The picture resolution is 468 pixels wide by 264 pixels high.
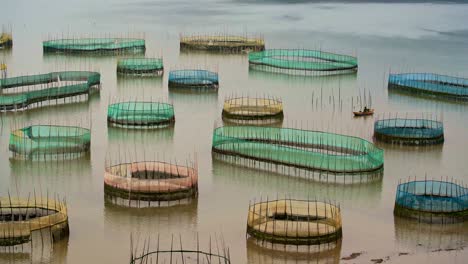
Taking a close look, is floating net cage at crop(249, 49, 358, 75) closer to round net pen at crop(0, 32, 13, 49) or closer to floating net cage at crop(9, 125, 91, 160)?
round net pen at crop(0, 32, 13, 49)

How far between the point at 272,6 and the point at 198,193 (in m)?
42.0

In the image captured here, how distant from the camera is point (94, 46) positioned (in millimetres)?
37000

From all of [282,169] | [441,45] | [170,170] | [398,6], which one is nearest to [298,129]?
[282,169]

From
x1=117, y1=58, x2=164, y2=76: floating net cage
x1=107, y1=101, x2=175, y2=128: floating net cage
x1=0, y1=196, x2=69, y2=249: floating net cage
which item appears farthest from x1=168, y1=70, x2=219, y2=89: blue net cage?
x1=0, y1=196, x2=69, y2=249: floating net cage

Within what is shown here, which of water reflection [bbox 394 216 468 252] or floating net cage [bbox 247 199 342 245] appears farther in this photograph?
water reflection [bbox 394 216 468 252]

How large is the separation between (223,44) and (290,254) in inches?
863

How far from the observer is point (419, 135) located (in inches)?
930

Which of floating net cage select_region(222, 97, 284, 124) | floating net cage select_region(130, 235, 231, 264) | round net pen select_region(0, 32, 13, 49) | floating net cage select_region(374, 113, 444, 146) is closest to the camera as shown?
floating net cage select_region(130, 235, 231, 264)

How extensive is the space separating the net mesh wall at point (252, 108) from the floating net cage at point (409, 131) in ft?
8.33

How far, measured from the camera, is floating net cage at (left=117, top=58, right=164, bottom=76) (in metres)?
32.0

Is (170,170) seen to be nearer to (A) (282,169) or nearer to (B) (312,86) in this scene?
(A) (282,169)

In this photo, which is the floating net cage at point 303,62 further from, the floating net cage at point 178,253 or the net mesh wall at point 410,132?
the floating net cage at point 178,253

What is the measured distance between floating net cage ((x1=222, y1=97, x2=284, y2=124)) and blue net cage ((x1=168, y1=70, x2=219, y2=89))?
270 centimetres

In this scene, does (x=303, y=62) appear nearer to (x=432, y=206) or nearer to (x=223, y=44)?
(x=223, y=44)
